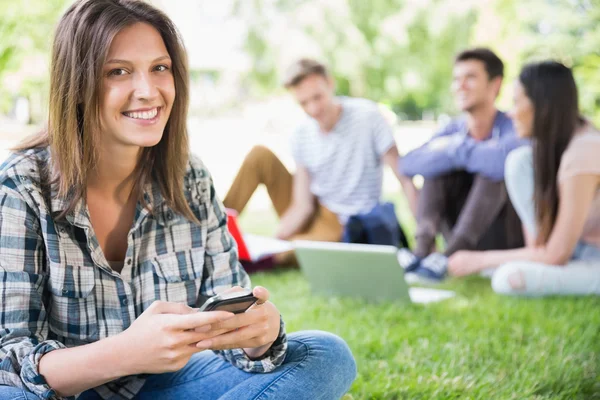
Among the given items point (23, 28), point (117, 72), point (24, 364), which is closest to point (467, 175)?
point (117, 72)

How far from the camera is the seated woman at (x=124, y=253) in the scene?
1469 millimetres

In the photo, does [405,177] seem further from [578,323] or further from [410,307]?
[578,323]

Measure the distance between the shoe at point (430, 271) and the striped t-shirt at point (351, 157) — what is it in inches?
21.7

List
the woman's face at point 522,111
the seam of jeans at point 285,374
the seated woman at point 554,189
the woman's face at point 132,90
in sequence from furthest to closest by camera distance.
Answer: the woman's face at point 522,111 < the seated woman at point 554,189 < the woman's face at point 132,90 < the seam of jeans at point 285,374

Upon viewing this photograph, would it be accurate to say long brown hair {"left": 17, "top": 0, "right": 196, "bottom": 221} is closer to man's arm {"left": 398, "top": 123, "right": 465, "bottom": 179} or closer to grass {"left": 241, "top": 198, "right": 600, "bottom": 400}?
grass {"left": 241, "top": 198, "right": 600, "bottom": 400}

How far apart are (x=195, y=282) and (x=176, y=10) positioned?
1611 centimetres

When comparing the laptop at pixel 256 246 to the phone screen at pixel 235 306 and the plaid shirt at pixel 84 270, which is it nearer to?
the plaid shirt at pixel 84 270

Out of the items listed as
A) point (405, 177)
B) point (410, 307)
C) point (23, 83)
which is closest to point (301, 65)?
→ point (405, 177)

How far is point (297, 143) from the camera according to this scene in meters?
Answer: 4.71

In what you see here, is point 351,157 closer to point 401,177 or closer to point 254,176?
point 401,177

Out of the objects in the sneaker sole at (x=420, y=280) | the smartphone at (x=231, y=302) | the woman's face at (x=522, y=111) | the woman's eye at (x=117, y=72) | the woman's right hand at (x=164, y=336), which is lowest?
the sneaker sole at (x=420, y=280)

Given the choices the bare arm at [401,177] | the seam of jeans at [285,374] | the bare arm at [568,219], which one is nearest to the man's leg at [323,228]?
the bare arm at [401,177]

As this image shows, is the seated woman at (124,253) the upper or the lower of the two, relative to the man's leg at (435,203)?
upper

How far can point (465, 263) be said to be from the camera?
398cm
